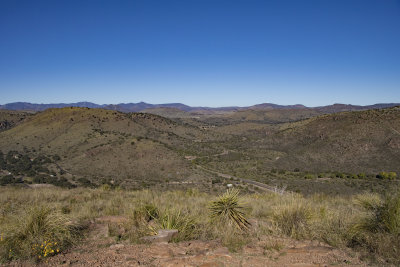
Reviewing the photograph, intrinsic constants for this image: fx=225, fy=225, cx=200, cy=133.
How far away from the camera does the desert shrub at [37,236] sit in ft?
14.2

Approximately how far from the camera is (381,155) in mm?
37000

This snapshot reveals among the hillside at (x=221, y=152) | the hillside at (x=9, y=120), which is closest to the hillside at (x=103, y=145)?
the hillside at (x=221, y=152)

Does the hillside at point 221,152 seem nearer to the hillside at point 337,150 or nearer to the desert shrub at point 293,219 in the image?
the hillside at point 337,150

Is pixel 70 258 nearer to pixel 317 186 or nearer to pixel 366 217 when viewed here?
pixel 366 217

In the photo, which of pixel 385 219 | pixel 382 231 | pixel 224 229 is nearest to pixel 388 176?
pixel 385 219

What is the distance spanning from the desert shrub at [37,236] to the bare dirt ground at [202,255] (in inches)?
10.0

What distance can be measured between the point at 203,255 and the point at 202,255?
0.07 feet

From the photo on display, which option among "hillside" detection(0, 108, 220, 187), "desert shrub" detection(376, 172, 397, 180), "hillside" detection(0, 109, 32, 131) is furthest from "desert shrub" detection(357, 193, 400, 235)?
"hillside" detection(0, 109, 32, 131)

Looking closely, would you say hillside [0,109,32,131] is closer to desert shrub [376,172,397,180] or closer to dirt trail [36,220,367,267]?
dirt trail [36,220,367,267]

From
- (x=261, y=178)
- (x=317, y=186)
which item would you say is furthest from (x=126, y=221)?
(x=261, y=178)

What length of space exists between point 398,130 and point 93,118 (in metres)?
73.8

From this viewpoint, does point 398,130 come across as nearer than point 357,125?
Yes

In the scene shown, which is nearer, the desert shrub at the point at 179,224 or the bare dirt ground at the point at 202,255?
the bare dirt ground at the point at 202,255

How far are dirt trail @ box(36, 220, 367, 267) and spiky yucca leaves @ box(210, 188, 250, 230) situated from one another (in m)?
0.96
